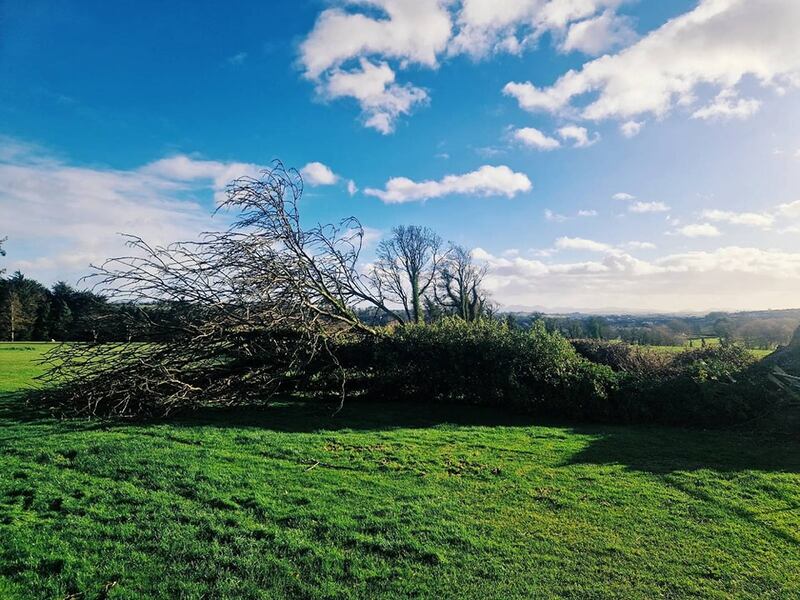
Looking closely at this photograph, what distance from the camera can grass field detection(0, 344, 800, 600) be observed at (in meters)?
3.56

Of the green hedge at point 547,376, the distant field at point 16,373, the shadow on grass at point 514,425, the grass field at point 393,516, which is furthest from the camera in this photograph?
the distant field at point 16,373

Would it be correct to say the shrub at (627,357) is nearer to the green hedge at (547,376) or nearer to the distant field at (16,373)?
the green hedge at (547,376)

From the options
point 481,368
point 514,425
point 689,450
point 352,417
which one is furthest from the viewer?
point 481,368

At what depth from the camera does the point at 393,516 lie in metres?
4.60

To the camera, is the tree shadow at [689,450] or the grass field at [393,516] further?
the tree shadow at [689,450]

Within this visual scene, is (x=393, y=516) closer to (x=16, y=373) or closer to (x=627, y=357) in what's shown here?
(x=627, y=357)

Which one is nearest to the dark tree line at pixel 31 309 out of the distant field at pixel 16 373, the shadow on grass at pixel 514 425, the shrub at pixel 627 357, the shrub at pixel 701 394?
the distant field at pixel 16 373

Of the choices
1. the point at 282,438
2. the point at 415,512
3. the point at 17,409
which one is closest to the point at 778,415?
the point at 415,512

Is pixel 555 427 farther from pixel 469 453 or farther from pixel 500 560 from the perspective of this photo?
pixel 500 560

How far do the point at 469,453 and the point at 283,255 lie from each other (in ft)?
23.7

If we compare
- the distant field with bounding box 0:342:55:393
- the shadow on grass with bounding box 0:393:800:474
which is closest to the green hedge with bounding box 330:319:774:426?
the shadow on grass with bounding box 0:393:800:474

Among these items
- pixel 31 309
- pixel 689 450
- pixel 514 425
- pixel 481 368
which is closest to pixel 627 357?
pixel 481 368

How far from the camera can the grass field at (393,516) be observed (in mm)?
3559

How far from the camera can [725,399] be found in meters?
8.82
